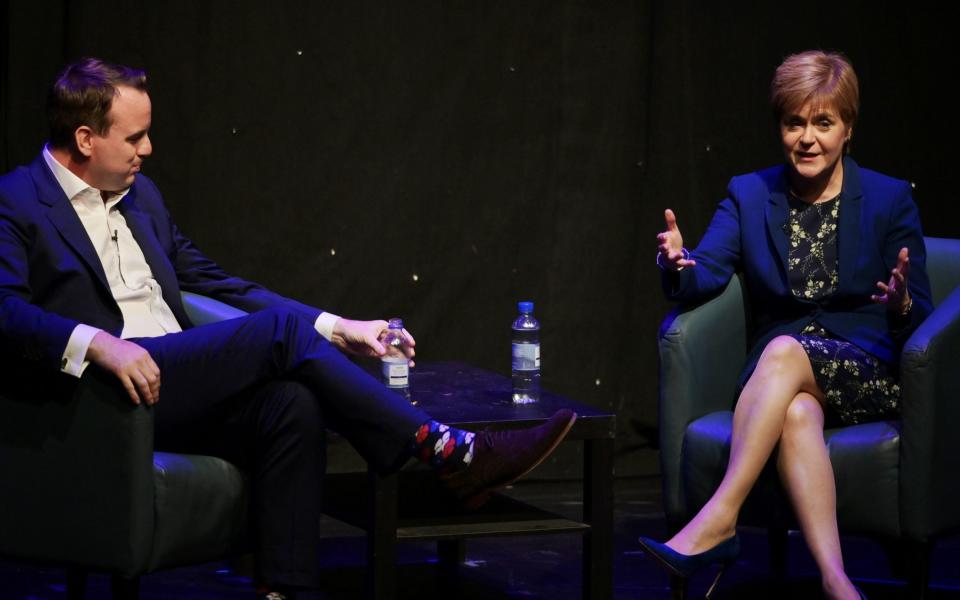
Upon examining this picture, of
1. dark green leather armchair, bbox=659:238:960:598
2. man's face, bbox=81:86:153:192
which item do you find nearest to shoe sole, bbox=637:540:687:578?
dark green leather armchair, bbox=659:238:960:598

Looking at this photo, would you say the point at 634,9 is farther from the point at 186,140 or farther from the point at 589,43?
the point at 186,140

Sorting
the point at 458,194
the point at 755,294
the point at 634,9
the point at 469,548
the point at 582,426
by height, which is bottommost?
the point at 469,548

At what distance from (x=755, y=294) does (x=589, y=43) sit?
1.41 meters

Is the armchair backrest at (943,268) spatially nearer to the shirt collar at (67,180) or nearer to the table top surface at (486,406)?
the table top surface at (486,406)

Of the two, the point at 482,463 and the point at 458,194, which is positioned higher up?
the point at 458,194

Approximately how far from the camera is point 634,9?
4.59 meters

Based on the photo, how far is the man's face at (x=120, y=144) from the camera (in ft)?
9.86

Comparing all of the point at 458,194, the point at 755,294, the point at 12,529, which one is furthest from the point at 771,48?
the point at 12,529

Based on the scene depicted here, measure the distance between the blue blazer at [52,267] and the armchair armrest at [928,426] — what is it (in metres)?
1.37

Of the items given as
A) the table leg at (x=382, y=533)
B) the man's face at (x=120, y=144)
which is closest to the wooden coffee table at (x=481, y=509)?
the table leg at (x=382, y=533)

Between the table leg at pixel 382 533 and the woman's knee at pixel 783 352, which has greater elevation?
the woman's knee at pixel 783 352

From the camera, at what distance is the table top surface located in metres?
2.93

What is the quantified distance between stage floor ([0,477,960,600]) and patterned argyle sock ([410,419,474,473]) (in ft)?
2.32

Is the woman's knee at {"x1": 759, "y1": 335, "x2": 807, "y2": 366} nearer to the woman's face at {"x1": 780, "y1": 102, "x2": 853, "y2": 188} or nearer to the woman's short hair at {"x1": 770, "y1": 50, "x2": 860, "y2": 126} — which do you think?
the woman's face at {"x1": 780, "y1": 102, "x2": 853, "y2": 188}
